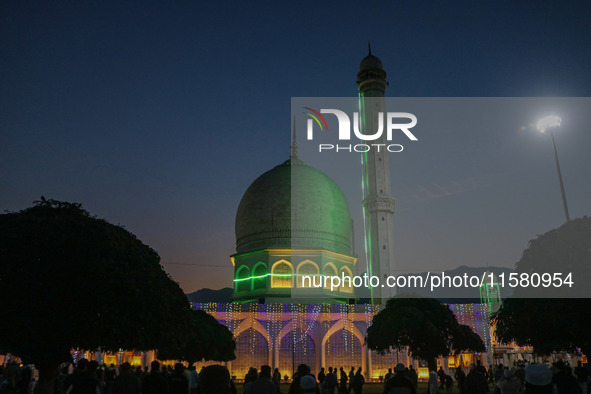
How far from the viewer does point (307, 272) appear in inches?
1912

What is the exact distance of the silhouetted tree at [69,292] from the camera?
1255 cm

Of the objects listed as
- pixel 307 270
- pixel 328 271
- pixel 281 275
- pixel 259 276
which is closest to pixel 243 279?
pixel 259 276

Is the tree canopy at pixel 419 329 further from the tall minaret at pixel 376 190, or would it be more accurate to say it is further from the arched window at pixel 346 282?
the arched window at pixel 346 282

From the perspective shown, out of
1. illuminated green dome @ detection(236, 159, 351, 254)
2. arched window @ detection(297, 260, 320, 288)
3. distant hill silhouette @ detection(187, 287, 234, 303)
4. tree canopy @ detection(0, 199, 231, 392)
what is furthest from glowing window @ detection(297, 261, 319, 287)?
distant hill silhouette @ detection(187, 287, 234, 303)

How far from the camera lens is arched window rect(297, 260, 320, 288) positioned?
157 ft

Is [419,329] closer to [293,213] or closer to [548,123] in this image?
[548,123]

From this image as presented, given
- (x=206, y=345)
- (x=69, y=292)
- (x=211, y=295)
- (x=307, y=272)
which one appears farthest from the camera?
(x=211, y=295)

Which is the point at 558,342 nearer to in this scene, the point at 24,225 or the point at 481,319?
the point at 24,225

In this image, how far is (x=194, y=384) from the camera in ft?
46.5

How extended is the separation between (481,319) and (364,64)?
2606cm

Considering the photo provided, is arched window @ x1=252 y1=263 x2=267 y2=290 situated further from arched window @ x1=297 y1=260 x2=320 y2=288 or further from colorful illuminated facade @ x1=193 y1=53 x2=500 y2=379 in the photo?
arched window @ x1=297 y1=260 x2=320 y2=288

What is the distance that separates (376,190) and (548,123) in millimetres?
17316

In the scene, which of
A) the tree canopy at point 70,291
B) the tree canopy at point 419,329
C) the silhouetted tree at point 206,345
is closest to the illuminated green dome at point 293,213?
the silhouetted tree at point 206,345

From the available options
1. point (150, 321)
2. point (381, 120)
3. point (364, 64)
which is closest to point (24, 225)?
point (150, 321)
